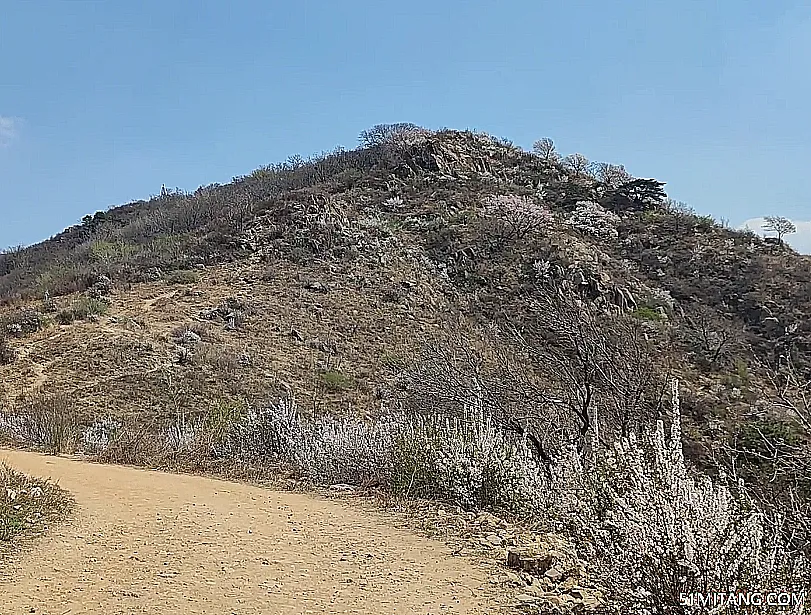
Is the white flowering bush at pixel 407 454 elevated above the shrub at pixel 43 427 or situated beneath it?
elevated above

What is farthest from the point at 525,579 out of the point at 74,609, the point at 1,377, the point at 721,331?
the point at 721,331

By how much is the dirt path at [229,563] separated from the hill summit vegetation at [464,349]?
0.93m

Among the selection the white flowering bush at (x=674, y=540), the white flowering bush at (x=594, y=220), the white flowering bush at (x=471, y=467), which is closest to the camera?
the white flowering bush at (x=674, y=540)

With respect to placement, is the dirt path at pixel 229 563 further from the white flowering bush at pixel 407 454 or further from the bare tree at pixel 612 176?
the bare tree at pixel 612 176

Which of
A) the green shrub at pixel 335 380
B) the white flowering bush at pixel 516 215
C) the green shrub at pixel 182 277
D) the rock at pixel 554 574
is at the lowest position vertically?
the rock at pixel 554 574

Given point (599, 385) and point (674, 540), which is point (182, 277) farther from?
point (674, 540)

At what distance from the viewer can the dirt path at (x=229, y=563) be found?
13.1 ft

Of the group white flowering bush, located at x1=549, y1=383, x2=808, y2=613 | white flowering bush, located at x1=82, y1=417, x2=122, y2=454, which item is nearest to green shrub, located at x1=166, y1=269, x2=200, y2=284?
white flowering bush, located at x1=82, y1=417, x2=122, y2=454

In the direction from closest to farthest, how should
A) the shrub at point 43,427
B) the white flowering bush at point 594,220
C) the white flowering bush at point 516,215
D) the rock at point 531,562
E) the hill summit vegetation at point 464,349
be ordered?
the hill summit vegetation at point 464,349 → the rock at point 531,562 → the shrub at point 43,427 → the white flowering bush at point 516,215 → the white flowering bush at point 594,220

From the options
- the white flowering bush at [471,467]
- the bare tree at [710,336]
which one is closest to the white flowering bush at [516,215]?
the bare tree at [710,336]

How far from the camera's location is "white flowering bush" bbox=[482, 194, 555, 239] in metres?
32.9

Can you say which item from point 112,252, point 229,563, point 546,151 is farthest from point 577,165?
point 229,563

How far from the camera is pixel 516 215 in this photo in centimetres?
3481

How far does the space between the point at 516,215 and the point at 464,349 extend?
22.6m
